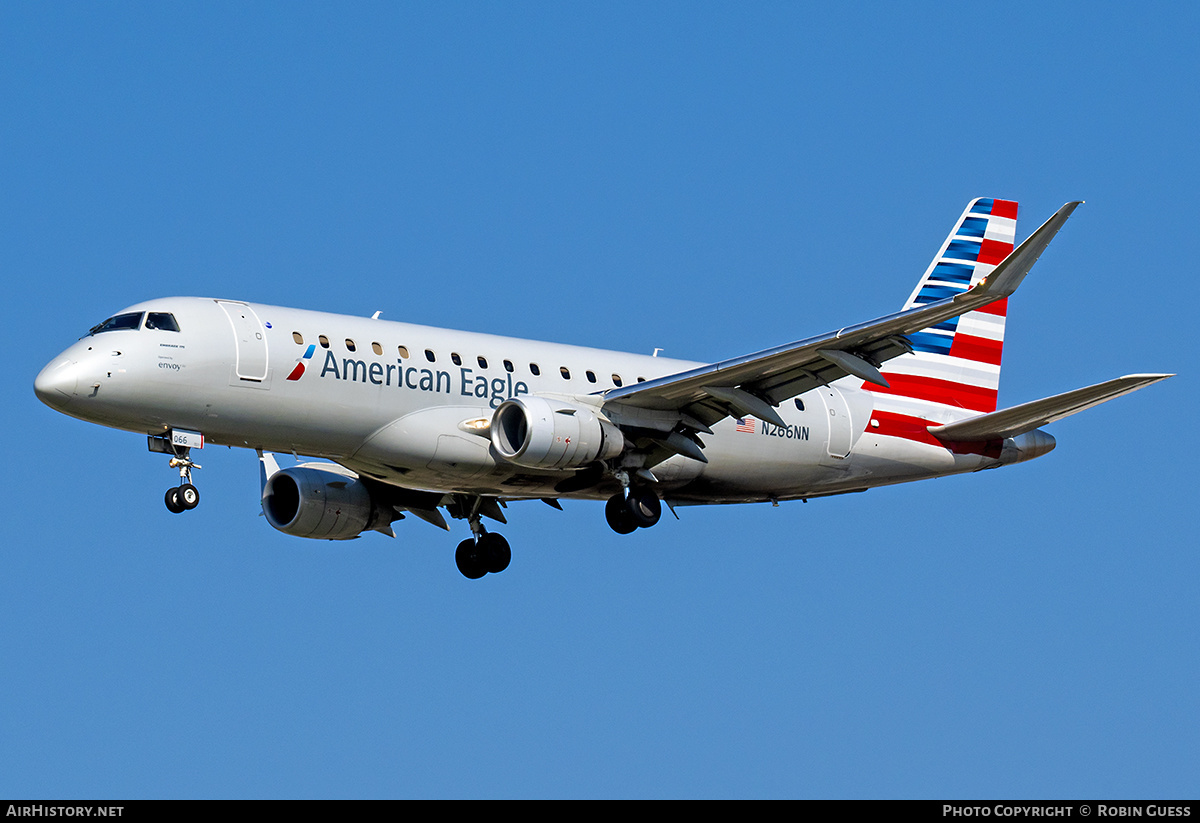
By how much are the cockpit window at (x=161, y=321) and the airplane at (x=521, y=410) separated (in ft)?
0.16

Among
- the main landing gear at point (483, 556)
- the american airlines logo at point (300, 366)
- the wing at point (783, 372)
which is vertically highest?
the wing at point (783, 372)

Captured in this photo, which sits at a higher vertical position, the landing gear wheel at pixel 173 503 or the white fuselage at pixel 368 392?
the white fuselage at pixel 368 392

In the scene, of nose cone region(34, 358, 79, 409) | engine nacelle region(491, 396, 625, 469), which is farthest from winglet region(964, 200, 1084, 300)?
nose cone region(34, 358, 79, 409)

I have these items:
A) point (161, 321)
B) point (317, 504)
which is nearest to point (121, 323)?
point (161, 321)

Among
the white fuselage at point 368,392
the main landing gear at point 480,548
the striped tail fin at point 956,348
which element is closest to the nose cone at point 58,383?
the white fuselage at point 368,392

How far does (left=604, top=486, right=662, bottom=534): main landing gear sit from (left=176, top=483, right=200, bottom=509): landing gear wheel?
9.26 m

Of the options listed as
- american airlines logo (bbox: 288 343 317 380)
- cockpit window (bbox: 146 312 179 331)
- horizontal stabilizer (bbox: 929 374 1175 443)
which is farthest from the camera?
horizontal stabilizer (bbox: 929 374 1175 443)

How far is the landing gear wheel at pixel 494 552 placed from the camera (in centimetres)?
4066

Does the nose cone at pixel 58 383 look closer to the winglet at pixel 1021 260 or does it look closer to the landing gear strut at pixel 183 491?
the landing gear strut at pixel 183 491

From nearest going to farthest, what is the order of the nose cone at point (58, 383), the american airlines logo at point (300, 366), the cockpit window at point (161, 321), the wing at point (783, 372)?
the wing at point (783, 372) < the nose cone at point (58, 383) < the cockpit window at point (161, 321) < the american airlines logo at point (300, 366)

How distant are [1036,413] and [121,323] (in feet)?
65.3

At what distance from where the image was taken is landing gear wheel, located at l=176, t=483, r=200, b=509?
33094 mm

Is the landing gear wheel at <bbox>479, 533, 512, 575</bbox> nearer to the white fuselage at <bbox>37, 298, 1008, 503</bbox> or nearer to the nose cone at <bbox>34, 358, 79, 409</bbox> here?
the white fuselage at <bbox>37, 298, 1008, 503</bbox>
